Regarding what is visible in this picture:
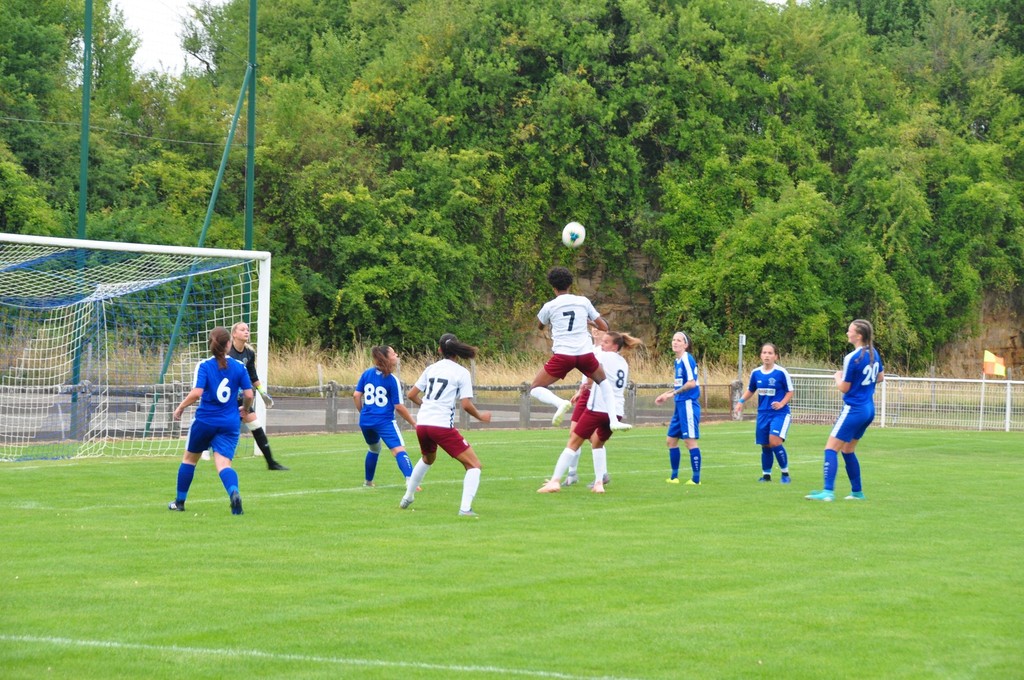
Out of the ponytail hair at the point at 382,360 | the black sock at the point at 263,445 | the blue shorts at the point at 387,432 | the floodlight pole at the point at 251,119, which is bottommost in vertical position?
the black sock at the point at 263,445

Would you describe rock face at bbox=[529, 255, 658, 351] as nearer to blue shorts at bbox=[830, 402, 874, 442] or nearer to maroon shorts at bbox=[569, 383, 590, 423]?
maroon shorts at bbox=[569, 383, 590, 423]

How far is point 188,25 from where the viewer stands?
61.8m

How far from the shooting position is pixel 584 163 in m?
54.6

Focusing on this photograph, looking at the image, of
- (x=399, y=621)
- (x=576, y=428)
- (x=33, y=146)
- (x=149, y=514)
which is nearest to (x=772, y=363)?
(x=576, y=428)

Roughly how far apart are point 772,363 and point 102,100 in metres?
42.5

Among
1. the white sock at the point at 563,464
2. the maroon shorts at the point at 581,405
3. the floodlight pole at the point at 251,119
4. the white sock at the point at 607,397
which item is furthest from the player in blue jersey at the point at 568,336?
the floodlight pole at the point at 251,119

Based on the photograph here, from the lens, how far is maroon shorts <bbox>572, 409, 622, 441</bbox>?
615 inches

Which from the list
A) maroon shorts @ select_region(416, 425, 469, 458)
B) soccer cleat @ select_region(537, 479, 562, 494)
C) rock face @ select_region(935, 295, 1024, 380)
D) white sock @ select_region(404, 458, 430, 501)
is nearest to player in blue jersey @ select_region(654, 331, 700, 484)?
soccer cleat @ select_region(537, 479, 562, 494)

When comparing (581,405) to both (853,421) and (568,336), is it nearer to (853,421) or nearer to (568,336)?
(568,336)

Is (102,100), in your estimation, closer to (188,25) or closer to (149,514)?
(188,25)

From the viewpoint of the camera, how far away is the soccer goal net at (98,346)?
71.9 ft

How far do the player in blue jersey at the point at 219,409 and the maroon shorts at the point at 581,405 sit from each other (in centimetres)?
473

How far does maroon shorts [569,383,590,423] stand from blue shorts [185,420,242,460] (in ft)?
15.5

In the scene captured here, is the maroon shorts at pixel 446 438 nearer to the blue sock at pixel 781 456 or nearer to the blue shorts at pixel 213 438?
the blue shorts at pixel 213 438
